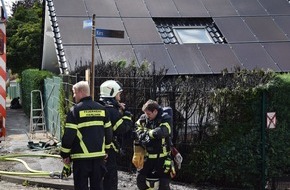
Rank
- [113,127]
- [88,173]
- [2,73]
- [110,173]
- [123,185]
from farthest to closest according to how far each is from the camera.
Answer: [2,73]
[123,185]
[110,173]
[113,127]
[88,173]

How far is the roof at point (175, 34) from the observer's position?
13.1m

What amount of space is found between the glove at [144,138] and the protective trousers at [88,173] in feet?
3.22

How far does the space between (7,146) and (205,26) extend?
729 centimetres

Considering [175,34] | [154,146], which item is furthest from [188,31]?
[154,146]

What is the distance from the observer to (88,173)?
549 centimetres

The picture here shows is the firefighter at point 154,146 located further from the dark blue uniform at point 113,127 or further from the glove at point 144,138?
the dark blue uniform at point 113,127

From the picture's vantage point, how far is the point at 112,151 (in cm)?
618

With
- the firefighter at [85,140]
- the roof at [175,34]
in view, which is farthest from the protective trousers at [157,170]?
the roof at [175,34]

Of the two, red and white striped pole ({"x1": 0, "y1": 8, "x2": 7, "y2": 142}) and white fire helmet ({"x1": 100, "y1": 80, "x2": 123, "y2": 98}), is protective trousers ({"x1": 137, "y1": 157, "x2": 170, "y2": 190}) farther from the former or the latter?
red and white striped pole ({"x1": 0, "y1": 8, "x2": 7, "y2": 142})

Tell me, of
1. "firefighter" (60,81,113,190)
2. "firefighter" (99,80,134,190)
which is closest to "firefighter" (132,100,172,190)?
"firefighter" (99,80,134,190)

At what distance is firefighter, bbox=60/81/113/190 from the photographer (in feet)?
17.5

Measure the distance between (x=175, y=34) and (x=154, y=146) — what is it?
336 inches

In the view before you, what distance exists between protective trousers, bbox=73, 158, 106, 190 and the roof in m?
6.99

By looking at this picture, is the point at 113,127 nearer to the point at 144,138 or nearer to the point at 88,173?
the point at 144,138
